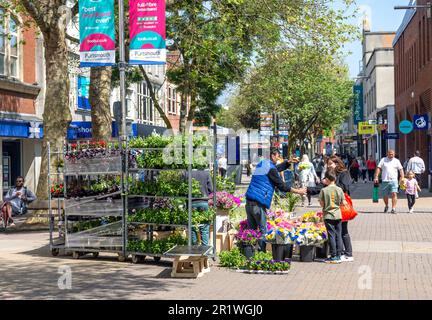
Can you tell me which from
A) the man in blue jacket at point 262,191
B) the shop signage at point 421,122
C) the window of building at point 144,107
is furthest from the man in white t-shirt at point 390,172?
the window of building at point 144,107

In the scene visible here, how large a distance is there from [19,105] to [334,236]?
19.7 metres

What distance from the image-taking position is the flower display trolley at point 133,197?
Answer: 13.1 metres

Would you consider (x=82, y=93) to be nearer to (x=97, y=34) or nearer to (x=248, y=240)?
(x=97, y=34)

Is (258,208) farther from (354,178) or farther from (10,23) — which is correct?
(354,178)

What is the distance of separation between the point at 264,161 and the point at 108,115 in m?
9.85

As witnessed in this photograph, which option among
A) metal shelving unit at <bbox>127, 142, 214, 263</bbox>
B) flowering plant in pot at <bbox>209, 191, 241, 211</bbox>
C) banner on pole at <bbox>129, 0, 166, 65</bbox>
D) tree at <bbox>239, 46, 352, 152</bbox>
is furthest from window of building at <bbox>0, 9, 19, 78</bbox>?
metal shelving unit at <bbox>127, 142, 214, 263</bbox>

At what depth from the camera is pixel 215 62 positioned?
27.7 meters

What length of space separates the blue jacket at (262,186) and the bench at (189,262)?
1360mm

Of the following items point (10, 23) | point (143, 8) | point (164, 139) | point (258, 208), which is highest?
point (10, 23)

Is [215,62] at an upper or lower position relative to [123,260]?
upper

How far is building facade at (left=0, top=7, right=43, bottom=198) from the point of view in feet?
94.8
